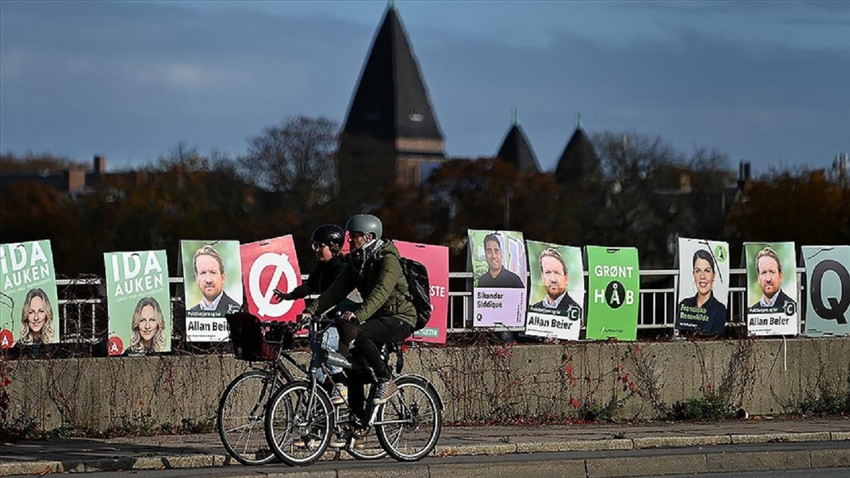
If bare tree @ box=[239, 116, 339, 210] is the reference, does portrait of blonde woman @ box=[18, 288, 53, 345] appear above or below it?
below

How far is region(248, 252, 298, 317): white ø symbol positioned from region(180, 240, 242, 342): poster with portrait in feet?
0.65

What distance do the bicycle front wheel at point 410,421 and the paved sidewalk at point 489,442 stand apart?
0.72 m

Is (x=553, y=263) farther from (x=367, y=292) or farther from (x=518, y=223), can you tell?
(x=518, y=223)

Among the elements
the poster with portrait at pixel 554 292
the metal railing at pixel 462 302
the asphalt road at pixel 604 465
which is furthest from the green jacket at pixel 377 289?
the poster with portrait at pixel 554 292

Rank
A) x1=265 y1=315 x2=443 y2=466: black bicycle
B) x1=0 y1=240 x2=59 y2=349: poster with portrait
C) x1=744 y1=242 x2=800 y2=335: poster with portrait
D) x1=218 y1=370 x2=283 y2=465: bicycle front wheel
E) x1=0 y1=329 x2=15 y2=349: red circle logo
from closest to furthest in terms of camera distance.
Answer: x1=218 y1=370 x2=283 y2=465: bicycle front wheel, x1=265 y1=315 x2=443 y2=466: black bicycle, x1=0 y1=329 x2=15 y2=349: red circle logo, x1=0 y1=240 x2=59 y2=349: poster with portrait, x1=744 y1=242 x2=800 y2=335: poster with portrait

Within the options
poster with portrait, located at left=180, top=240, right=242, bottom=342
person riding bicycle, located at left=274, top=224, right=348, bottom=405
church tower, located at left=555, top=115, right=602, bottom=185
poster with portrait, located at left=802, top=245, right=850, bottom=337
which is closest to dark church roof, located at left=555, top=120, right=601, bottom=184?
church tower, located at left=555, top=115, right=602, bottom=185

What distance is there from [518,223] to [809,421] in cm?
8668

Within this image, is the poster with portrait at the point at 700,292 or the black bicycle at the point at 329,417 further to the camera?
the poster with portrait at the point at 700,292

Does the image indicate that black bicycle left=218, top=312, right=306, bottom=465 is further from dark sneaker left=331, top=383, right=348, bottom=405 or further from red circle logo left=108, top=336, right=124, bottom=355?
red circle logo left=108, top=336, right=124, bottom=355

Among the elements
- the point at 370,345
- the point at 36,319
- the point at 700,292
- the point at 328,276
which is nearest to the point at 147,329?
the point at 36,319

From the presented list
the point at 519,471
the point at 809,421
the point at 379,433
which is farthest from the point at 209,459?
the point at 809,421

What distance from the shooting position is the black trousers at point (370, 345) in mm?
13188

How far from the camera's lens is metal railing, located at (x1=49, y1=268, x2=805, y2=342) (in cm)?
1602

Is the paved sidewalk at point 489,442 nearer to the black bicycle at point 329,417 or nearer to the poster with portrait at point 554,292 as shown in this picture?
the black bicycle at point 329,417
